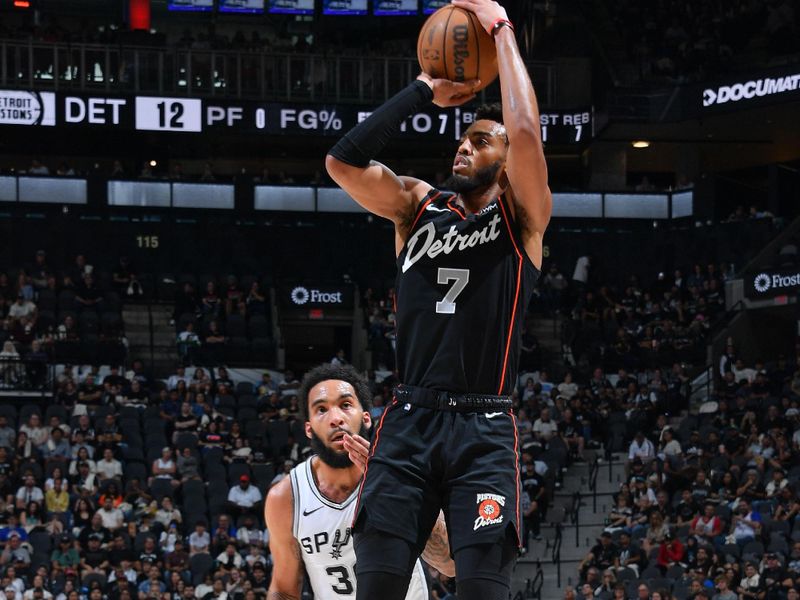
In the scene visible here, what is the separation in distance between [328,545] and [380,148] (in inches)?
80.2

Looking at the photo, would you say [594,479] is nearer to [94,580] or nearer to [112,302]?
[94,580]

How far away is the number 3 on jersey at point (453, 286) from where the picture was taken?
5.04m

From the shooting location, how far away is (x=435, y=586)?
1820cm

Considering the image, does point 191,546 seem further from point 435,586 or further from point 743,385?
point 743,385

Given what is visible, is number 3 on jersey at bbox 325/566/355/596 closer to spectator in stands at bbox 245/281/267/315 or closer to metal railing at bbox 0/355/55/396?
metal railing at bbox 0/355/55/396

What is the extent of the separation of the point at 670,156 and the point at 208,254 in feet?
39.8

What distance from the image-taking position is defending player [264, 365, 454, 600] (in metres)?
6.16

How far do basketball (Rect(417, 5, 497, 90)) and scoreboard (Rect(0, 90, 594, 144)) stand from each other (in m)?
25.1

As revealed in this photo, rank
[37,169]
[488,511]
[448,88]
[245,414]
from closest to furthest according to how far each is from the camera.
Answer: [488,511], [448,88], [245,414], [37,169]

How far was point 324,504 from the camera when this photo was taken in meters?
6.36

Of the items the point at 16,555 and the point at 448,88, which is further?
the point at 16,555

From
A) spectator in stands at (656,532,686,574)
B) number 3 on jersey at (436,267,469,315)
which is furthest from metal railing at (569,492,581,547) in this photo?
number 3 on jersey at (436,267,469,315)

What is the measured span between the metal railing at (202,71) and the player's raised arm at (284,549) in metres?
24.7

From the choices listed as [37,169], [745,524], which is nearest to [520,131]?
[745,524]
